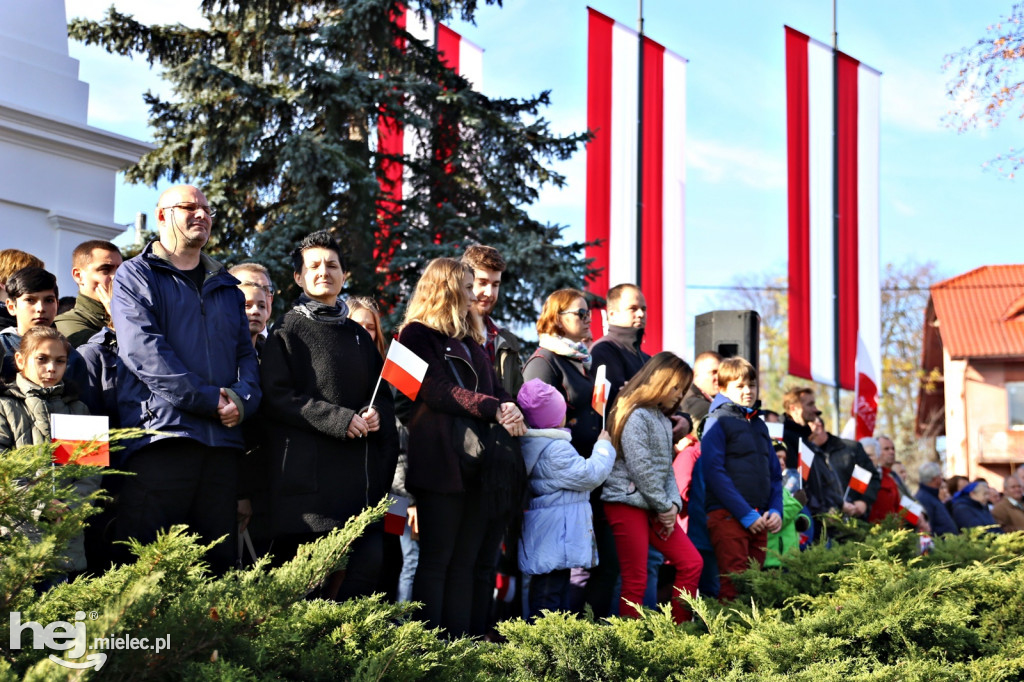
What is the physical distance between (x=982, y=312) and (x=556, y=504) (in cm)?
4181

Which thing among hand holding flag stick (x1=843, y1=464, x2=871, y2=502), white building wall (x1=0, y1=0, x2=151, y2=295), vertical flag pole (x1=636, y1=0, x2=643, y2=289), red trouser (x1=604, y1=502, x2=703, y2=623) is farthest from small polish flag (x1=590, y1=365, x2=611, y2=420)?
vertical flag pole (x1=636, y1=0, x2=643, y2=289)

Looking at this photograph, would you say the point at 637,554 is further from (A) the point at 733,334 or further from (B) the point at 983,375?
(B) the point at 983,375

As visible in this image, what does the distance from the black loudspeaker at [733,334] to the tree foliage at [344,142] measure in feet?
13.2

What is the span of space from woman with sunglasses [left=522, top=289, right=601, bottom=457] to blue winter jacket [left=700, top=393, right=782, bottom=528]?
3.08 ft

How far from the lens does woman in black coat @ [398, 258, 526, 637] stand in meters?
5.48

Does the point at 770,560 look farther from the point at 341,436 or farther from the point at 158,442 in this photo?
the point at 158,442

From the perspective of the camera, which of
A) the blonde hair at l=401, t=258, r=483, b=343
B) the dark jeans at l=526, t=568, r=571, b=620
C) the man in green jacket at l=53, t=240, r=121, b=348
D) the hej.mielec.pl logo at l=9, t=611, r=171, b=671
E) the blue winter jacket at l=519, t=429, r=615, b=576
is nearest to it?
the hej.mielec.pl logo at l=9, t=611, r=171, b=671

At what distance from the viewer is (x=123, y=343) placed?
4.73 meters

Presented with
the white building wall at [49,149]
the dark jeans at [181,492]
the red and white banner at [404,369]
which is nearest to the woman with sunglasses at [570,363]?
the red and white banner at [404,369]

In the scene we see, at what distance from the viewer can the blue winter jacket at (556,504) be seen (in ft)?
19.7

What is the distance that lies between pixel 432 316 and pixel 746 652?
2.18m

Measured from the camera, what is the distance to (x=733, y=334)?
32.7ft

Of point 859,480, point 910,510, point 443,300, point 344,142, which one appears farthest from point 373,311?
point 344,142

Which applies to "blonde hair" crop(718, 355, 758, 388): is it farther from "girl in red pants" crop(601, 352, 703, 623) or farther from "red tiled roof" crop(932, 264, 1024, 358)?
"red tiled roof" crop(932, 264, 1024, 358)
